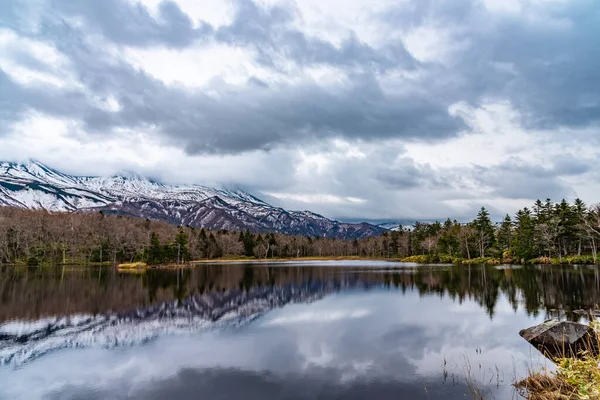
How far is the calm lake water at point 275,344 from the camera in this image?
15.9 metres

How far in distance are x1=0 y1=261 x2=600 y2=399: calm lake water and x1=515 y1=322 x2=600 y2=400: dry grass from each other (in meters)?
1.10

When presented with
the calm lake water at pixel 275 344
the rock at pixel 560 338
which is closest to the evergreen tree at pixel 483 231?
the calm lake water at pixel 275 344

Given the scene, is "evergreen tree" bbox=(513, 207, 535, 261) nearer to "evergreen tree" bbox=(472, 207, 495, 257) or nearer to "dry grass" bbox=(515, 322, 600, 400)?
"evergreen tree" bbox=(472, 207, 495, 257)

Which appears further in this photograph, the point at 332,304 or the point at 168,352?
the point at 332,304

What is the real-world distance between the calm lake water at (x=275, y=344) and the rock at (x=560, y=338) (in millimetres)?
887

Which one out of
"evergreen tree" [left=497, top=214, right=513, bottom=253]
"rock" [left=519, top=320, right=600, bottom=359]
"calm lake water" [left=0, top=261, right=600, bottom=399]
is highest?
"evergreen tree" [left=497, top=214, right=513, bottom=253]

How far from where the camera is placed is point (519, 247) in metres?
96.0

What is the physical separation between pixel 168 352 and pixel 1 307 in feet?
83.9

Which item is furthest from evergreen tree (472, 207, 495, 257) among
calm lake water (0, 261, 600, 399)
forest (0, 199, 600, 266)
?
calm lake water (0, 261, 600, 399)

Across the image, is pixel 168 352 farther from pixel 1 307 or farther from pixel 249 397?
pixel 1 307

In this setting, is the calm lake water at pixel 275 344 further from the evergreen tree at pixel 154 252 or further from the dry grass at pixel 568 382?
the evergreen tree at pixel 154 252

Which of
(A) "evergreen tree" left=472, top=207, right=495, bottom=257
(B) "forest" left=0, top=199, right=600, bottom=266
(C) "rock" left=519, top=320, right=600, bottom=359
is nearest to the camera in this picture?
(C) "rock" left=519, top=320, right=600, bottom=359

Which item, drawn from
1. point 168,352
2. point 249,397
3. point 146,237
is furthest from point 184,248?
point 249,397

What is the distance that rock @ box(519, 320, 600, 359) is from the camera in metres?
18.6
